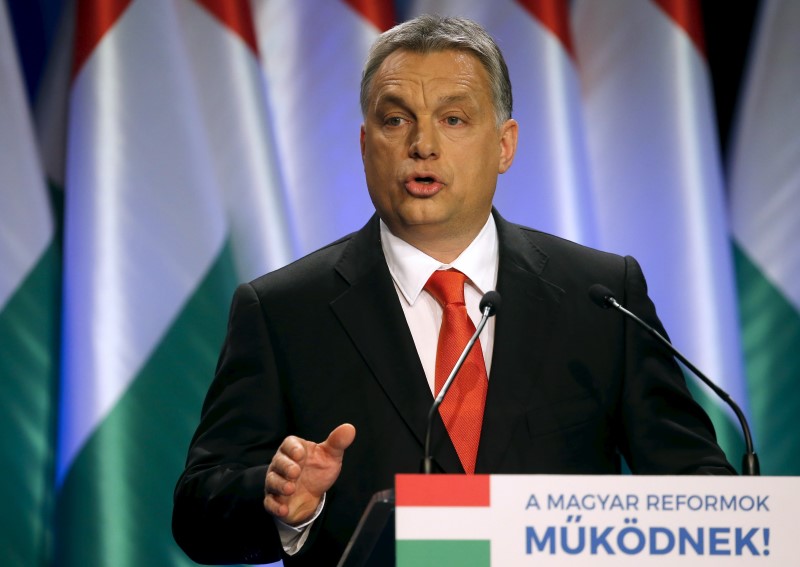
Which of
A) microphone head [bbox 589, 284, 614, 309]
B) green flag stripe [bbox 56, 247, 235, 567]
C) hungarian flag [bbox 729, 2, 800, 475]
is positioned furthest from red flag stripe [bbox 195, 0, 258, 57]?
microphone head [bbox 589, 284, 614, 309]

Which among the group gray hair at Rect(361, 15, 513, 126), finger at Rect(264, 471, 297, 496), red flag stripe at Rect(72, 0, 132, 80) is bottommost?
finger at Rect(264, 471, 297, 496)

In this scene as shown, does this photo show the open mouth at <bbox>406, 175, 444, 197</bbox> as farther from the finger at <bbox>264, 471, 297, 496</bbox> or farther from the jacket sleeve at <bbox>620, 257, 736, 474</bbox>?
the finger at <bbox>264, 471, 297, 496</bbox>

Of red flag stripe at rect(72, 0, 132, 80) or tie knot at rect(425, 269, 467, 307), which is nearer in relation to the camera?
tie knot at rect(425, 269, 467, 307)

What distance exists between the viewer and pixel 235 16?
9.98ft

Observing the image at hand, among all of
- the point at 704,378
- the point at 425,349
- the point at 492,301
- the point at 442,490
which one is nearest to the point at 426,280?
the point at 425,349

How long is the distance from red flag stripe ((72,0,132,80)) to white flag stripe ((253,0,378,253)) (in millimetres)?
441

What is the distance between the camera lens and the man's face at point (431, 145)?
1.99m

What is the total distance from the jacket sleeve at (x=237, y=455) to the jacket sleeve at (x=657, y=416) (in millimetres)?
624

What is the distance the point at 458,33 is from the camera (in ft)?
6.82

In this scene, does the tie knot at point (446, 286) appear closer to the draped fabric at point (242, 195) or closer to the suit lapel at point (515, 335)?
the suit lapel at point (515, 335)

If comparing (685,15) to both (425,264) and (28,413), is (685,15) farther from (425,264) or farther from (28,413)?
(28,413)

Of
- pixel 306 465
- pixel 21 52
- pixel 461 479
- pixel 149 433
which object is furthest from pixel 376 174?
pixel 21 52

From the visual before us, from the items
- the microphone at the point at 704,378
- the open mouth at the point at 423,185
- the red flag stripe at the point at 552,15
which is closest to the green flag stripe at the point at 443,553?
the microphone at the point at 704,378

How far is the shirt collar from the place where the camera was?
2.03m
